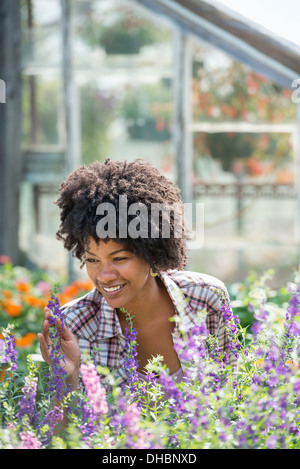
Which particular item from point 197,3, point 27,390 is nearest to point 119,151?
point 197,3

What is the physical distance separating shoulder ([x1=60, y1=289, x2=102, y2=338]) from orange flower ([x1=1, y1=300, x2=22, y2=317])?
197 cm

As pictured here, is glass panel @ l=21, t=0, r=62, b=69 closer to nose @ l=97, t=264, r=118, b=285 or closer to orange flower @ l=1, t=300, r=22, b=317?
orange flower @ l=1, t=300, r=22, b=317

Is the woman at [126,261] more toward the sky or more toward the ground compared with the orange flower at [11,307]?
more toward the sky

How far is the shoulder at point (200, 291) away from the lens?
2.31 metres

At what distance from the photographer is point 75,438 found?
3.95 ft

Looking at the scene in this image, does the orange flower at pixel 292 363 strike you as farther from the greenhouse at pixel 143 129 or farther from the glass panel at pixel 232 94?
the glass panel at pixel 232 94

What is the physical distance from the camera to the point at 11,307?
4195mm

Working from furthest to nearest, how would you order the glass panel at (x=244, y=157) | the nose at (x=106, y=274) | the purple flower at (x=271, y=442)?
the glass panel at (x=244, y=157), the nose at (x=106, y=274), the purple flower at (x=271, y=442)

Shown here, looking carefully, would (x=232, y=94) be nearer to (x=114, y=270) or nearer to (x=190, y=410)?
(x=114, y=270)

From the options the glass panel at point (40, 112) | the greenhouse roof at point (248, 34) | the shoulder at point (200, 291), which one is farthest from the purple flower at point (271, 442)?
the glass panel at point (40, 112)

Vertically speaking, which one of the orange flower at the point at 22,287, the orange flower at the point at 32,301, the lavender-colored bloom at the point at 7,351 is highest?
the lavender-colored bloom at the point at 7,351

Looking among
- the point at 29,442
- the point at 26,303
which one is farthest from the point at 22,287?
the point at 29,442

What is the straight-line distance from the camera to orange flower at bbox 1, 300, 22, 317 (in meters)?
4.18

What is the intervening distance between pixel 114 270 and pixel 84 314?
0.27 metres
